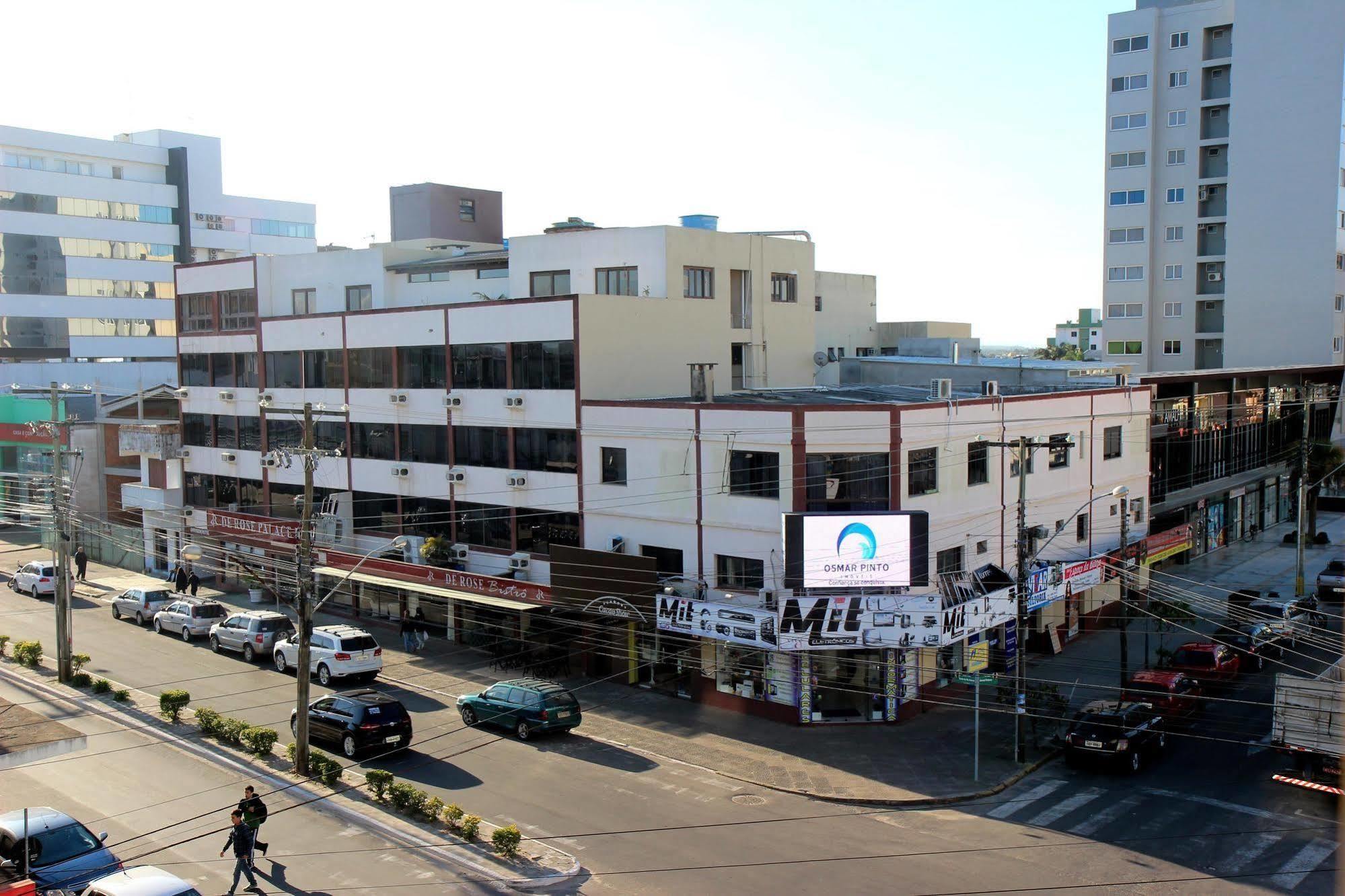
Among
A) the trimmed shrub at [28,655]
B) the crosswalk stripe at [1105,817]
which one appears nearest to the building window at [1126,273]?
the crosswalk stripe at [1105,817]

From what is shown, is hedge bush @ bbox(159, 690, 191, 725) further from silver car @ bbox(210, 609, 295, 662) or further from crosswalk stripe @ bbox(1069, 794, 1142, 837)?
crosswalk stripe @ bbox(1069, 794, 1142, 837)

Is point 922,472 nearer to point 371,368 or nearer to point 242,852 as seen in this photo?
point 242,852

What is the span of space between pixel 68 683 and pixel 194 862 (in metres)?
17.1

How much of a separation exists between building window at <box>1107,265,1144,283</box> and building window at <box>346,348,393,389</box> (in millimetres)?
55741

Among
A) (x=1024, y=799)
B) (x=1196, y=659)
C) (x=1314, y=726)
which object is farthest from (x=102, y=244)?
(x=1314, y=726)

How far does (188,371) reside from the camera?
57.2 metres

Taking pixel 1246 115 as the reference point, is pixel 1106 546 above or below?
below

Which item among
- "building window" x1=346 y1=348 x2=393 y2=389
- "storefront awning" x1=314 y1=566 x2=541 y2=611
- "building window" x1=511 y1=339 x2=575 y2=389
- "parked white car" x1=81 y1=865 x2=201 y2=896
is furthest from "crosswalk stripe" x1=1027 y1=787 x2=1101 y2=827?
"building window" x1=346 y1=348 x2=393 y2=389

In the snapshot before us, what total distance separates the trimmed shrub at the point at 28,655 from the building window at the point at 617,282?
2486 cm

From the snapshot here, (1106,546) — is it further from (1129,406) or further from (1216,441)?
(1216,441)

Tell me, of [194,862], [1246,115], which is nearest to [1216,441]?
[1246,115]

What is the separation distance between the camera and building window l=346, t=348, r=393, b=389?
1842 inches

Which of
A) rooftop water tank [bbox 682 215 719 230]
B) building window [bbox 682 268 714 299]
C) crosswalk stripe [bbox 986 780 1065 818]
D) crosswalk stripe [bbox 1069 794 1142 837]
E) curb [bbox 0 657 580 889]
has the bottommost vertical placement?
crosswalk stripe [bbox 986 780 1065 818]

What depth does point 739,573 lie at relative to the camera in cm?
3522
